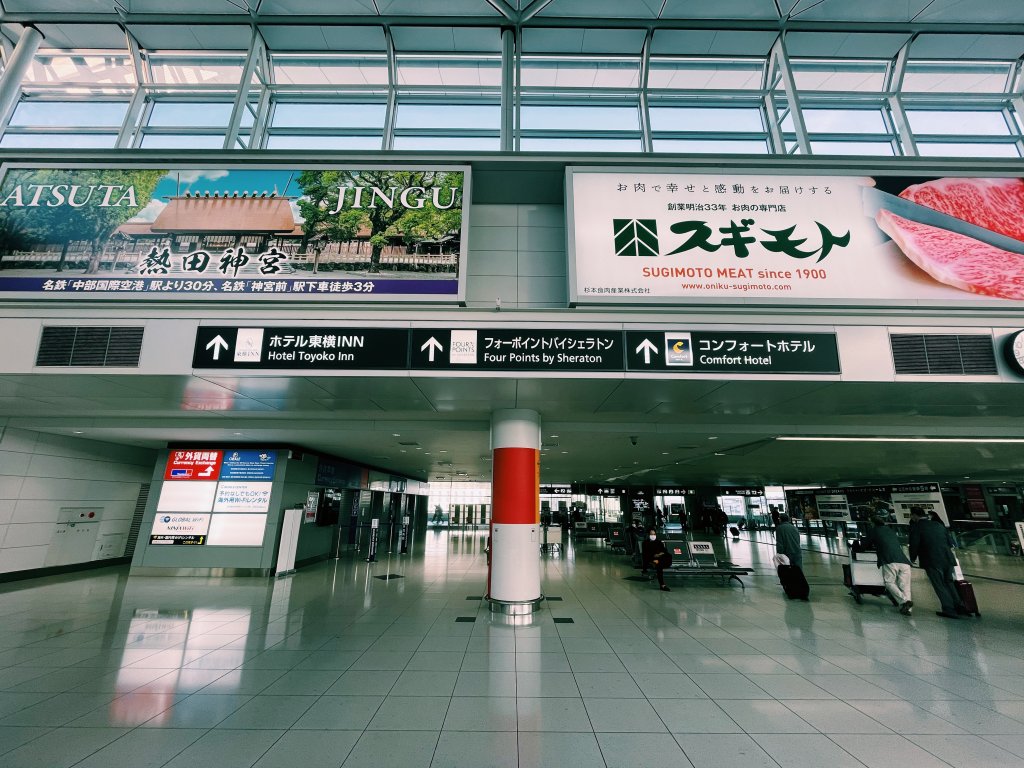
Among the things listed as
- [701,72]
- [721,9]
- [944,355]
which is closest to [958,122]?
[701,72]

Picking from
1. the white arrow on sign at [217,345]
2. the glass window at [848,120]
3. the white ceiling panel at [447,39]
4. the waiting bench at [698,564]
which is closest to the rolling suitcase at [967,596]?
the waiting bench at [698,564]

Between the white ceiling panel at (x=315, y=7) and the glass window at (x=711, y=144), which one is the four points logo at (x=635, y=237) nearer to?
the glass window at (x=711, y=144)

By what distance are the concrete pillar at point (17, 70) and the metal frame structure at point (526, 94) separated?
0.03 metres

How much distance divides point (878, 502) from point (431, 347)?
13478 mm

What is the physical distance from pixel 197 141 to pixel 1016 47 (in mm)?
15808

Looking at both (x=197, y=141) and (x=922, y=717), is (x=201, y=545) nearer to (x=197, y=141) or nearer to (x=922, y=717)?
(x=197, y=141)

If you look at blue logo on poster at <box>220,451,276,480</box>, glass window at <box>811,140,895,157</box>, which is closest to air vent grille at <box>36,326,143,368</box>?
blue logo on poster at <box>220,451,276,480</box>

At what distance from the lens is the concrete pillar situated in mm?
7773

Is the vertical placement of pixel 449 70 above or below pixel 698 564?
above

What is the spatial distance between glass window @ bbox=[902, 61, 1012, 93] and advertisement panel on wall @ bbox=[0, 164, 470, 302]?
990cm

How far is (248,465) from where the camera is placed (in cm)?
1080

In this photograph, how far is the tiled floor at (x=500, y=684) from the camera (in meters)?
2.85

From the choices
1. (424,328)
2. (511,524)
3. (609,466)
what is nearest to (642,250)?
(424,328)

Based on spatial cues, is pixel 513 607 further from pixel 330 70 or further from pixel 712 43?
pixel 712 43
